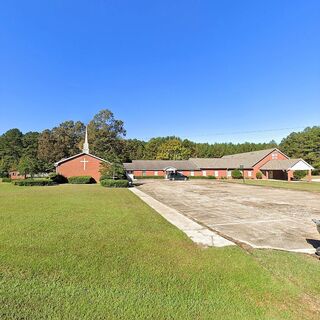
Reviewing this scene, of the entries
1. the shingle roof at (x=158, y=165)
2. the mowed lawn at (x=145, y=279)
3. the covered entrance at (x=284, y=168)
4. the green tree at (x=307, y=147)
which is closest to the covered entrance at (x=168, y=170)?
the shingle roof at (x=158, y=165)

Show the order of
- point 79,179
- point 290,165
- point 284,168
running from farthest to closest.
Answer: point 284,168 → point 290,165 → point 79,179

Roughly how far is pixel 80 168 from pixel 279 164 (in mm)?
35503

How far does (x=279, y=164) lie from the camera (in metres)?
47.7

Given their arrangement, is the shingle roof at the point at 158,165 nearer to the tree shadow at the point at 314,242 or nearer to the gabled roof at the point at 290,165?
the gabled roof at the point at 290,165

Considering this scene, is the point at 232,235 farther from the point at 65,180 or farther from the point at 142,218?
the point at 65,180

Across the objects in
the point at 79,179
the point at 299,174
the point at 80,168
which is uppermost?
the point at 80,168

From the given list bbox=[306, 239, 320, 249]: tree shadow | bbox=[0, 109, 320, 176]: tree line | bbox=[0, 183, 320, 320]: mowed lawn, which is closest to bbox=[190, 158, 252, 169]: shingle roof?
bbox=[0, 109, 320, 176]: tree line

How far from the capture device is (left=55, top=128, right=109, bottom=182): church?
126ft

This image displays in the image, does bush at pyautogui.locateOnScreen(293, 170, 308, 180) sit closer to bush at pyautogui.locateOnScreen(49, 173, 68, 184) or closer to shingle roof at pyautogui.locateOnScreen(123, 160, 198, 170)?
shingle roof at pyautogui.locateOnScreen(123, 160, 198, 170)

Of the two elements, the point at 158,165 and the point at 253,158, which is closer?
the point at 253,158

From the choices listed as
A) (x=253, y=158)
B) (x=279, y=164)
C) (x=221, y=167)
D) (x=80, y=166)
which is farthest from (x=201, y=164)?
(x=80, y=166)

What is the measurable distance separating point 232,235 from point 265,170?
155 feet

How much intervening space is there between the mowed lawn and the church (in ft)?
104

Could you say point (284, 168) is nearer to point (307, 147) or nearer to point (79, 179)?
point (307, 147)
